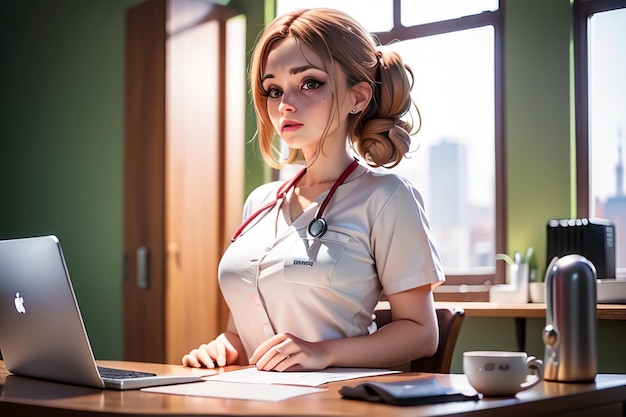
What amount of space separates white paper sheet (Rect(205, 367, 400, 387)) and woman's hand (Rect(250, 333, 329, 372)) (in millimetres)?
19

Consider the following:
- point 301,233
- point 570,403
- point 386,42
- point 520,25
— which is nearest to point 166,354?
point 386,42

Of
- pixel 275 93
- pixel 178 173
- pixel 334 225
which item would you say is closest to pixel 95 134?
pixel 178 173

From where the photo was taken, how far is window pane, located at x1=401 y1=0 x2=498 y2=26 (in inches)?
164

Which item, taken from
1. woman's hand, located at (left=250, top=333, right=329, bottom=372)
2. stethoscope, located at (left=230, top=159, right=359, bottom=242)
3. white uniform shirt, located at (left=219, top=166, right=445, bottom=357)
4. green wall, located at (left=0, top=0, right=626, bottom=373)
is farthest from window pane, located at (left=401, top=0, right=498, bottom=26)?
woman's hand, located at (left=250, top=333, right=329, bottom=372)

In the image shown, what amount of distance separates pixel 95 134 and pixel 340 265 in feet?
13.3

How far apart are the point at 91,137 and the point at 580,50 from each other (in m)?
3.14

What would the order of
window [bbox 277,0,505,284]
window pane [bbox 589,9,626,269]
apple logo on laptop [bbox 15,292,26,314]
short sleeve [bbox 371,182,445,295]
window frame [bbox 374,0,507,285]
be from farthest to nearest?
window [bbox 277,0,505,284] < window frame [bbox 374,0,507,285] < window pane [bbox 589,9,626,269] < short sleeve [bbox 371,182,445,295] < apple logo on laptop [bbox 15,292,26,314]

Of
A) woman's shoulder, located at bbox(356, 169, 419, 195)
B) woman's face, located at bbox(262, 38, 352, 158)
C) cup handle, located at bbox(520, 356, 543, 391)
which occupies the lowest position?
cup handle, located at bbox(520, 356, 543, 391)

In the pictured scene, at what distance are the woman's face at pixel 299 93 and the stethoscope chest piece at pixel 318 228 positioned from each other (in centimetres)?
18

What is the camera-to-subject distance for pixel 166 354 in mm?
4355

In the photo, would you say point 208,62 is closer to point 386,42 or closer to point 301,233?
point 386,42

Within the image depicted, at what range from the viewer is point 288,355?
5.38 ft

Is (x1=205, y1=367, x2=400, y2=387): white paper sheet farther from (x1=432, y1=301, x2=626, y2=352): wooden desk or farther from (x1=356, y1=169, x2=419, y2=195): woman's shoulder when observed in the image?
(x1=432, y1=301, x2=626, y2=352): wooden desk

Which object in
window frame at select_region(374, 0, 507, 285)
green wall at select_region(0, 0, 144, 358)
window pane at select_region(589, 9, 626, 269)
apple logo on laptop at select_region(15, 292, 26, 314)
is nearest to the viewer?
apple logo on laptop at select_region(15, 292, 26, 314)
